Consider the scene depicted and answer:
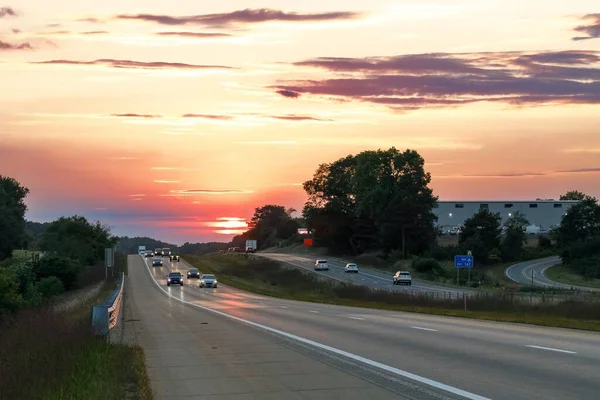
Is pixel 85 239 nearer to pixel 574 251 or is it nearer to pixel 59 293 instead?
pixel 59 293

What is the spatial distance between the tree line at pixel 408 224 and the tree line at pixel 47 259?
151 ft

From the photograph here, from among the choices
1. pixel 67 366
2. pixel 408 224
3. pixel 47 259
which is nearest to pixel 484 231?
pixel 408 224

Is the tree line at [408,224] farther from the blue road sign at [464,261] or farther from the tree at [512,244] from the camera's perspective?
the blue road sign at [464,261]

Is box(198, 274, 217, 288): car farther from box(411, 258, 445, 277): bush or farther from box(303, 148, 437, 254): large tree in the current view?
box(303, 148, 437, 254): large tree

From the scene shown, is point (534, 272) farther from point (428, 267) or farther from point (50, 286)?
point (50, 286)

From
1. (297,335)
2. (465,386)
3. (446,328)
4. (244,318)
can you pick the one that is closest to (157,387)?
(465,386)

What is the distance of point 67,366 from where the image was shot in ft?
48.3

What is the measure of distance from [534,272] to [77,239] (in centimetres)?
8657

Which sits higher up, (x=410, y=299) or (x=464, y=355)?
(x=410, y=299)

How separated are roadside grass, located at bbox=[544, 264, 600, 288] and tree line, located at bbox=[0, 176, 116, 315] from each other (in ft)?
181

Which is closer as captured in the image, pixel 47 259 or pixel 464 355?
pixel 464 355

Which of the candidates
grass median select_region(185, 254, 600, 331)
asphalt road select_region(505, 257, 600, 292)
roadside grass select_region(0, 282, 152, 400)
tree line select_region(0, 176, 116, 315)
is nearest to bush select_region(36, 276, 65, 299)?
tree line select_region(0, 176, 116, 315)

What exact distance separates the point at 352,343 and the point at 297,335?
3352 millimetres

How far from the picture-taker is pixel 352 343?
64.5ft
